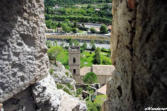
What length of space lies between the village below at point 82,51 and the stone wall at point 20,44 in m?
13.3

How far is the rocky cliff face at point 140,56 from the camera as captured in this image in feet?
11.6

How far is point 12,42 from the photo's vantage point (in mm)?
5535

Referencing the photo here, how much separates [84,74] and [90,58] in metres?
12.0

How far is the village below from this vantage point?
26.4m

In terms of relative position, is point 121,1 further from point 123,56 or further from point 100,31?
point 100,31

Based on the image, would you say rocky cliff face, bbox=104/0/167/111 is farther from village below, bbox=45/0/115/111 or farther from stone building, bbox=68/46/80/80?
stone building, bbox=68/46/80/80

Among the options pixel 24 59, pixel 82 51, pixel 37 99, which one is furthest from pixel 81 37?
pixel 24 59

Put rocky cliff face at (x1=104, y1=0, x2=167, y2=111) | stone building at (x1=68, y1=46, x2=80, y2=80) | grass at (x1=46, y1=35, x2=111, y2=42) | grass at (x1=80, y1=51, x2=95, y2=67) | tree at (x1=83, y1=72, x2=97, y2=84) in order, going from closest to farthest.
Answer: rocky cliff face at (x1=104, y1=0, x2=167, y2=111)
tree at (x1=83, y1=72, x2=97, y2=84)
stone building at (x1=68, y1=46, x2=80, y2=80)
grass at (x1=80, y1=51, x2=95, y2=67)
grass at (x1=46, y1=35, x2=111, y2=42)

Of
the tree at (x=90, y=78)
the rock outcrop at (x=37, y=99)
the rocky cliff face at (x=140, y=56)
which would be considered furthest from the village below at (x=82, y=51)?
the rocky cliff face at (x=140, y=56)

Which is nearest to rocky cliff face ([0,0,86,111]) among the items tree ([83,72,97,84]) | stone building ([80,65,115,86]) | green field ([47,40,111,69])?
tree ([83,72,97,84])

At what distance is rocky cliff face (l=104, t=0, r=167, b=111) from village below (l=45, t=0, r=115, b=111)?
45.6 feet

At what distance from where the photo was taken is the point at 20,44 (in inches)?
225

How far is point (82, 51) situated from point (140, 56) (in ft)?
145

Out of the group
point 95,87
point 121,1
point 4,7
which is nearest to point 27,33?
point 4,7
